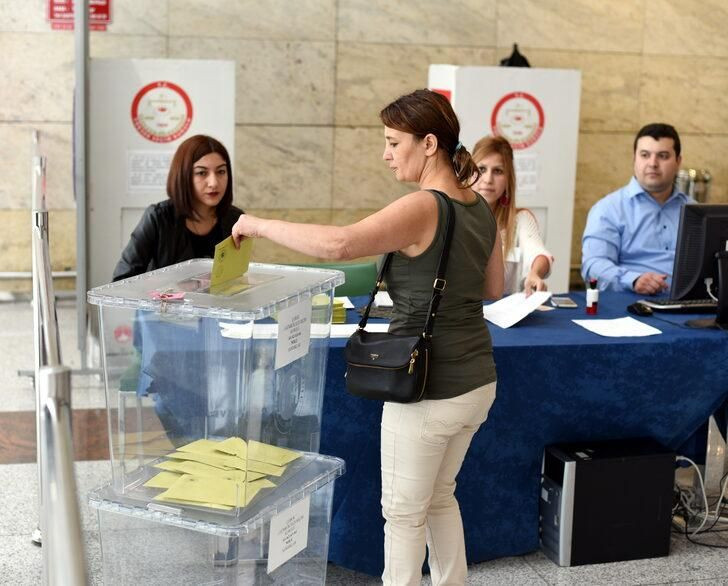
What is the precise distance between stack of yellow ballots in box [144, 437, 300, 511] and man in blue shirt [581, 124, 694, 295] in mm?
2685

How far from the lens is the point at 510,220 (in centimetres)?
439

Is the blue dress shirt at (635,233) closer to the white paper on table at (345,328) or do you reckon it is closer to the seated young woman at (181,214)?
the white paper on table at (345,328)

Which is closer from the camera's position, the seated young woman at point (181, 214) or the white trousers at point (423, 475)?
the white trousers at point (423, 475)

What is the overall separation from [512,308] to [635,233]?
1434 millimetres

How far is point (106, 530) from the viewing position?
2.72 meters

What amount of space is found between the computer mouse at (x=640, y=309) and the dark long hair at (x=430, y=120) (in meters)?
1.57

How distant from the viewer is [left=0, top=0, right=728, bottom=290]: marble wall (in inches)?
275

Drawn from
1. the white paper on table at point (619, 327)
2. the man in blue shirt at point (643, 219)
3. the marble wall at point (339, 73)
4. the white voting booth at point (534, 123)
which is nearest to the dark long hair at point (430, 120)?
the white paper on table at point (619, 327)

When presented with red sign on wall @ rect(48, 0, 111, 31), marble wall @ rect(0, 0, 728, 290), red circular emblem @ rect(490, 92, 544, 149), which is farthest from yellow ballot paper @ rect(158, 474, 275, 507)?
marble wall @ rect(0, 0, 728, 290)

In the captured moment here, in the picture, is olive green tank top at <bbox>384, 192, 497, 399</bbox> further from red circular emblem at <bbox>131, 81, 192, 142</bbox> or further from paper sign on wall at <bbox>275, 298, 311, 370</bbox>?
red circular emblem at <bbox>131, 81, 192, 142</bbox>

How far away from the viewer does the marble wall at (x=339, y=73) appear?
698 centimetres

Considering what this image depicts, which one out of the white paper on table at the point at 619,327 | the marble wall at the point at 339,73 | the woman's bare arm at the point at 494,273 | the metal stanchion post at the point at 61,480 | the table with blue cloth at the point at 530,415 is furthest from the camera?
the marble wall at the point at 339,73

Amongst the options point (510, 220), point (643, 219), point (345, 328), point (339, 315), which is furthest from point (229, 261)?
point (643, 219)

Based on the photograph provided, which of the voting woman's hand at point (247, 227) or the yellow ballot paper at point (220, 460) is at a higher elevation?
the voting woman's hand at point (247, 227)
